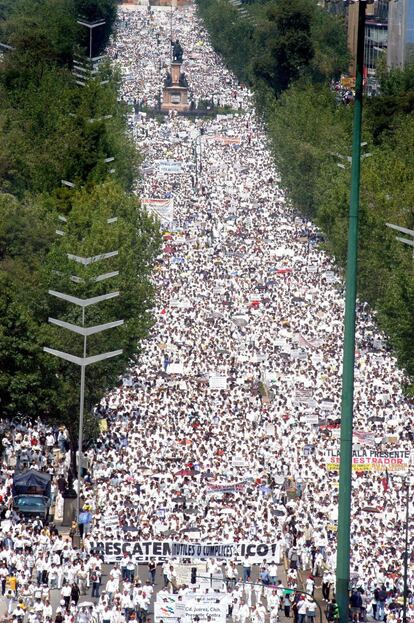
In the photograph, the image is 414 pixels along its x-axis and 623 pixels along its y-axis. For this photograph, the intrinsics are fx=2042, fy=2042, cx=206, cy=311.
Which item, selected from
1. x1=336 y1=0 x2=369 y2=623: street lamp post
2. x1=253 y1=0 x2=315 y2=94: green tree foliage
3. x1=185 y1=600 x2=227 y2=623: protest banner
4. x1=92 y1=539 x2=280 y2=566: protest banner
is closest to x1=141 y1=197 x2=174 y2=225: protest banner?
x1=253 y1=0 x2=315 y2=94: green tree foliage

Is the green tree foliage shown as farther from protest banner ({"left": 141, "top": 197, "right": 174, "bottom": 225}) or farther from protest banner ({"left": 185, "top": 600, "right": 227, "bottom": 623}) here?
protest banner ({"left": 185, "top": 600, "right": 227, "bottom": 623})

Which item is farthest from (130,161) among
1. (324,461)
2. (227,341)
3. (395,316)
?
(324,461)

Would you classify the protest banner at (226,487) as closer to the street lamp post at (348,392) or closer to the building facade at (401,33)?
the street lamp post at (348,392)

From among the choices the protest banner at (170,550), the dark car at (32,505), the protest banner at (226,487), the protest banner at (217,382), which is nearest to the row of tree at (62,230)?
the protest banner at (217,382)

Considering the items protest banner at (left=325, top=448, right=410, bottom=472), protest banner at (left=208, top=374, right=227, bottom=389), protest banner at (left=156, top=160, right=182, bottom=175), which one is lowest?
protest banner at (left=156, top=160, right=182, bottom=175)

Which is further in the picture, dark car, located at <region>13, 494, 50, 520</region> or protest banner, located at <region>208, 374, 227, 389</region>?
protest banner, located at <region>208, 374, 227, 389</region>

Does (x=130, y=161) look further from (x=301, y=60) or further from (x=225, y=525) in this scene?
(x=225, y=525)

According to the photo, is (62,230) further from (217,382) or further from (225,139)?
(225,139)
